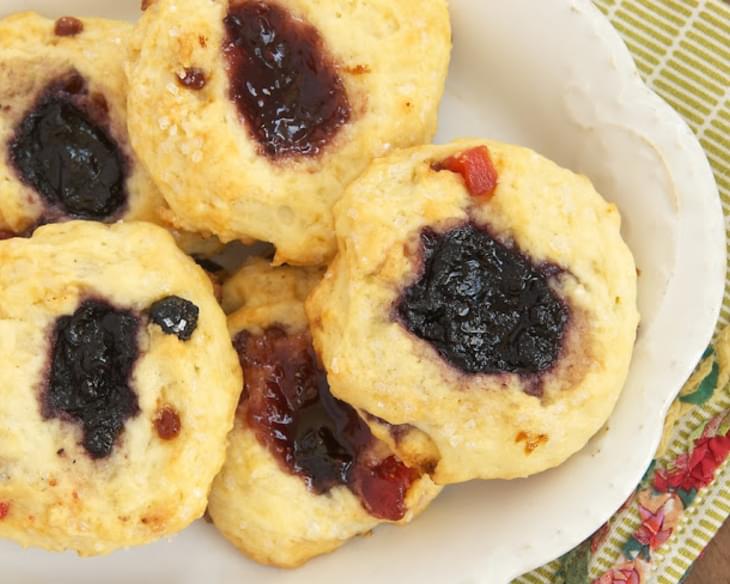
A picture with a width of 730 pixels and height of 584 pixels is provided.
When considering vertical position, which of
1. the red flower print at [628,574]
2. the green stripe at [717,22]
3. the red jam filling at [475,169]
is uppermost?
the green stripe at [717,22]

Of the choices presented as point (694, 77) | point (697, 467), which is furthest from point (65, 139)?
point (697, 467)

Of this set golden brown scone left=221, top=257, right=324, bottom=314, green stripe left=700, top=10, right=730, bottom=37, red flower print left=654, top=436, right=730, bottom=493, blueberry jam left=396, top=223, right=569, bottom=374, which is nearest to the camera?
blueberry jam left=396, top=223, right=569, bottom=374

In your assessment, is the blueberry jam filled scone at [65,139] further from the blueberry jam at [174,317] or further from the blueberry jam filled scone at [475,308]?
the blueberry jam filled scone at [475,308]

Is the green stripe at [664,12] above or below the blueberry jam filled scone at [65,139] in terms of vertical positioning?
above

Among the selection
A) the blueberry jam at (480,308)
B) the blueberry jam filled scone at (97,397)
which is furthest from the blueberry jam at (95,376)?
the blueberry jam at (480,308)

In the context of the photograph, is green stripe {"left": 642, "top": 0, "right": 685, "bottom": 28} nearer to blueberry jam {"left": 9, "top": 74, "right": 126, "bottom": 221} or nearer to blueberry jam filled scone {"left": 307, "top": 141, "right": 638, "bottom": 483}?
blueberry jam filled scone {"left": 307, "top": 141, "right": 638, "bottom": 483}

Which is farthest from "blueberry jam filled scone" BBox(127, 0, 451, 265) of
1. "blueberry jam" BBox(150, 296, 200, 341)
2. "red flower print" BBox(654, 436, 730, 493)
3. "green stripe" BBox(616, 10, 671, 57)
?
"red flower print" BBox(654, 436, 730, 493)

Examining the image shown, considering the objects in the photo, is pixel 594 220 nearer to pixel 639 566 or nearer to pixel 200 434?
pixel 200 434
